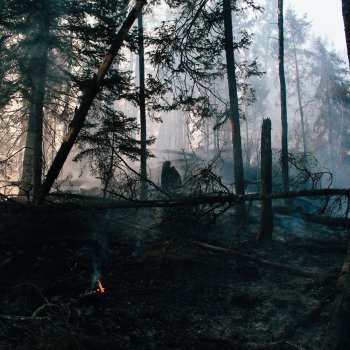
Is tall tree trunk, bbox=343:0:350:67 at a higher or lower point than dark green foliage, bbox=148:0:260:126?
lower

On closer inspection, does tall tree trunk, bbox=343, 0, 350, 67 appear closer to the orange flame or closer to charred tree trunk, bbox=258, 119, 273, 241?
the orange flame

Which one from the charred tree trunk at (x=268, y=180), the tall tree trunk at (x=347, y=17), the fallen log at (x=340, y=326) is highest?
the tall tree trunk at (x=347, y=17)

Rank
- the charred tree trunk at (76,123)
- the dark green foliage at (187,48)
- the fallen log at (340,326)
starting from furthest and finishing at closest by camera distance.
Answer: the dark green foliage at (187,48), the charred tree trunk at (76,123), the fallen log at (340,326)

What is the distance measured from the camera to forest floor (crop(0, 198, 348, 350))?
560 cm

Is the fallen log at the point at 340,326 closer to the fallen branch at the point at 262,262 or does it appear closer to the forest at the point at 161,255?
the forest at the point at 161,255

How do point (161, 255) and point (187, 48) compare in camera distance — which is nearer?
point (187, 48)

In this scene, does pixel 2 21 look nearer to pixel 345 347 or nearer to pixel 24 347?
pixel 24 347

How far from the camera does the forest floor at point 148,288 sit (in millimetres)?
5598

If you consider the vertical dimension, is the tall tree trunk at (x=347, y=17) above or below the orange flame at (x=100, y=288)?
above

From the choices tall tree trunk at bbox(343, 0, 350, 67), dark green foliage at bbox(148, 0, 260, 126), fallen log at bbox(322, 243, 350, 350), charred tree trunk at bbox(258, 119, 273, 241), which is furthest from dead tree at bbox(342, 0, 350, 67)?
charred tree trunk at bbox(258, 119, 273, 241)

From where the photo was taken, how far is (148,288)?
7.40m

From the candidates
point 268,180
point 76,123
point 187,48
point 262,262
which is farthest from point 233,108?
point 76,123

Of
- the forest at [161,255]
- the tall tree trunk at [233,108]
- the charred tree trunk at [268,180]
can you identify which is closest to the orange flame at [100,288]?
the forest at [161,255]

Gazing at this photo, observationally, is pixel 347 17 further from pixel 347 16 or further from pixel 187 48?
pixel 187 48
